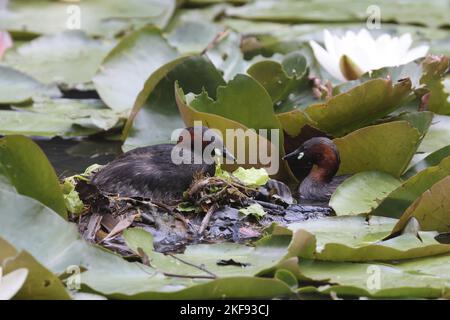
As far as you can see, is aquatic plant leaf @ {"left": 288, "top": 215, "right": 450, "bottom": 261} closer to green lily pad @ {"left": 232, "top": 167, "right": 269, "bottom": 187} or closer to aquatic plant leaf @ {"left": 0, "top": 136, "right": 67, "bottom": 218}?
green lily pad @ {"left": 232, "top": 167, "right": 269, "bottom": 187}

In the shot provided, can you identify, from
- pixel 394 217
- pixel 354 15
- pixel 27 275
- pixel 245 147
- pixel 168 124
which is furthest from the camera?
pixel 354 15

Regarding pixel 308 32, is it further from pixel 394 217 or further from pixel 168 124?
pixel 394 217

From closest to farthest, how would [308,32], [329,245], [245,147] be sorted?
[329,245], [245,147], [308,32]

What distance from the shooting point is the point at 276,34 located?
246 inches

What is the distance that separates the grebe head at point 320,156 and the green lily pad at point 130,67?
3.88ft

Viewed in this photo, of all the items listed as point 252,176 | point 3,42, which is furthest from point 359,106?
point 3,42

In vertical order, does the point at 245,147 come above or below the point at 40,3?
below

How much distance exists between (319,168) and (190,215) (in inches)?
26.2

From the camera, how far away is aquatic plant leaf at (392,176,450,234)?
3049 mm

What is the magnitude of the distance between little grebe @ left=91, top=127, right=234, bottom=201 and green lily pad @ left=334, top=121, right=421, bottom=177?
1.65ft

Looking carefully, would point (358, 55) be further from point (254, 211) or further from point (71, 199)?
point (71, 199)
